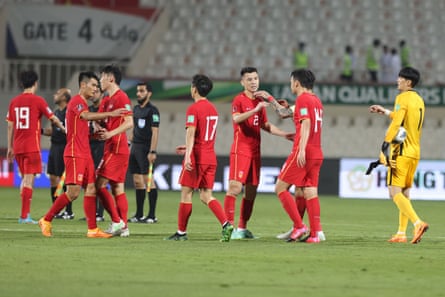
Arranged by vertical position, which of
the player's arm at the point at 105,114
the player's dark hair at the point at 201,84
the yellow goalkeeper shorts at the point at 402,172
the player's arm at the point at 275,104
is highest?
the player's dark hair at the point at 201,84

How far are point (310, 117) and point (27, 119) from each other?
14.5ft

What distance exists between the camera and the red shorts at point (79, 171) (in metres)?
12.0

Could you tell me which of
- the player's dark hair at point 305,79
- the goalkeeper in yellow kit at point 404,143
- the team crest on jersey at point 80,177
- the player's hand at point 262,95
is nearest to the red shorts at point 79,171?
the team crest on jersey at point 80,177

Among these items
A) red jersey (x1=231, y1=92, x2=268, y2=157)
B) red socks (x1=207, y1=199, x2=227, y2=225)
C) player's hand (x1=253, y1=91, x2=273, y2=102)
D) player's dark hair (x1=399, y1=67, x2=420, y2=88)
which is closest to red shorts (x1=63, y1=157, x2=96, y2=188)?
red socks (x1=207, y1=199, x2=227, y2=225)

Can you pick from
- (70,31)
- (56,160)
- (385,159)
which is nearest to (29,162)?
(56,160)

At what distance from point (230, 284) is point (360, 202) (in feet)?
47.3

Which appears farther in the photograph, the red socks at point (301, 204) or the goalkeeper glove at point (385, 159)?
the red socks at point (301, 204)

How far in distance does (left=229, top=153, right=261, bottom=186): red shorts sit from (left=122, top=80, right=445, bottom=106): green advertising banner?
15704 millimetres

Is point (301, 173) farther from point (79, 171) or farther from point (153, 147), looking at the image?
point (153, 147)

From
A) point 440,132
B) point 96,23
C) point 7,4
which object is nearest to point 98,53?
point 96,23

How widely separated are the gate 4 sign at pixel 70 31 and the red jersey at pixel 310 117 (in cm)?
1973

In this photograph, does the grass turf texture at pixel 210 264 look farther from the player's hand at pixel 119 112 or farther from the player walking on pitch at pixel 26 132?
the player's hand at pixel 119 112

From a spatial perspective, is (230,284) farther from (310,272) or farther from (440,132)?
(440,132)

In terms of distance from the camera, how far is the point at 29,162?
14.4m
